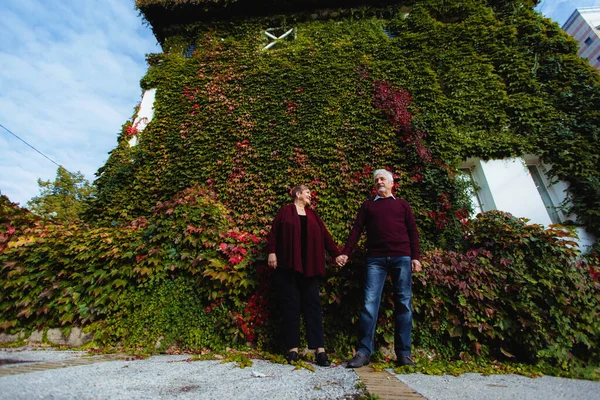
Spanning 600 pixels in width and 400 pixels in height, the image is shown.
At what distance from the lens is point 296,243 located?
2.99m

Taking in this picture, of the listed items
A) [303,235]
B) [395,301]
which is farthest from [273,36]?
[395,301]

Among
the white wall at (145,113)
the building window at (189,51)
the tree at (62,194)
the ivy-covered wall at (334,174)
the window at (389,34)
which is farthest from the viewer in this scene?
the tree at (62,194)

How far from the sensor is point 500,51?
6.41m

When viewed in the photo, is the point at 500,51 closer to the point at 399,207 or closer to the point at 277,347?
the point at 399,207

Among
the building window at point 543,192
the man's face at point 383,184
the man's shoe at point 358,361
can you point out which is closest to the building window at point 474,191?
the building window at point 543,192

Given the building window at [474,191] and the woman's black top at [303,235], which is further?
the building window at [474,191]

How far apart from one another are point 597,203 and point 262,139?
6.93 meters

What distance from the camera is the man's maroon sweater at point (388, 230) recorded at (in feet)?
9.69

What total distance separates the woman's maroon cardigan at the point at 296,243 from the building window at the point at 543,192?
Answer: 537cm

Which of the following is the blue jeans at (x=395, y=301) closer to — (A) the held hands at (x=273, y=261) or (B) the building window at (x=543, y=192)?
(A) the held hands at (x=273, y=261)

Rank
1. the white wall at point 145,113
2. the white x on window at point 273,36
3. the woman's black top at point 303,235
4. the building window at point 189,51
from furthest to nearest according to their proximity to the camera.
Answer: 1. the building window at point 189,51
2. the white x on window at point 273,36
3. the white wall at point 145,113
4. the woman's black top at point 303,235

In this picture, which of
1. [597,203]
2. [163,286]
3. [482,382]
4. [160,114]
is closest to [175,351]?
[163,286]

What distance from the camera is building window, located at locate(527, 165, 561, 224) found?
5.39 metres

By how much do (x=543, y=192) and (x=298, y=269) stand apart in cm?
618
